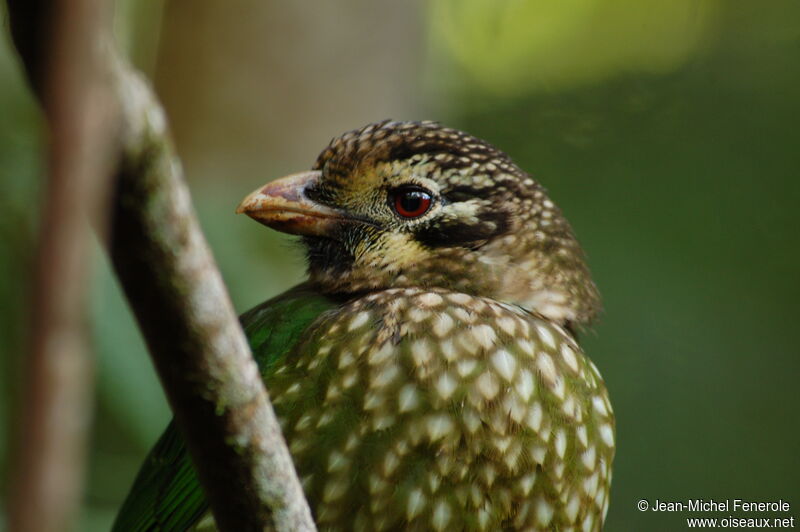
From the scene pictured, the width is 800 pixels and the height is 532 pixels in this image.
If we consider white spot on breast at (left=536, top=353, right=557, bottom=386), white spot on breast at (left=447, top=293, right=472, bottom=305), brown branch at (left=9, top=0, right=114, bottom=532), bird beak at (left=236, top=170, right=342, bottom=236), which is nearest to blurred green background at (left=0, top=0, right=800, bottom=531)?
bird beak at (left=236, top=170, right=342, bottom=236)

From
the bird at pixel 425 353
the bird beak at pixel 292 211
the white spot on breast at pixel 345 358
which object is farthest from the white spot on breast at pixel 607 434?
the bird beak at pixel 292 211

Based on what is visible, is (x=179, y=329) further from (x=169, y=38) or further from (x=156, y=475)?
(x=169, y=38)

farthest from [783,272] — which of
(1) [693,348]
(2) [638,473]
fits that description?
(2) [638,473]

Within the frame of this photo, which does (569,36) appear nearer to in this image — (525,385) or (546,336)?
(546,336)

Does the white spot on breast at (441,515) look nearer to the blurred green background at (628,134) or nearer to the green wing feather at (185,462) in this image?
the green wing feather at (185,462)

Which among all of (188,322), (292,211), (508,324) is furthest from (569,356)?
(188,322)

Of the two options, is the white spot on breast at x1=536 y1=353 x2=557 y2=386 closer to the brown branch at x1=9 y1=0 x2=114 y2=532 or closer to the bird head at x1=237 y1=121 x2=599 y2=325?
the bird head at x1=237 y1=121 x2=599 y2=325
